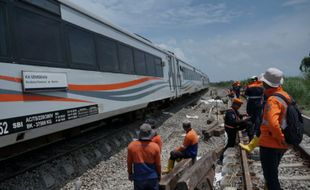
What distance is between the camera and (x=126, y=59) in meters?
10.6

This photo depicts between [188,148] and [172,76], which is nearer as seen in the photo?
[188,148]

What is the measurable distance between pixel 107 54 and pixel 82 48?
4.60 feet

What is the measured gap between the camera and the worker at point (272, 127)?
161 inches

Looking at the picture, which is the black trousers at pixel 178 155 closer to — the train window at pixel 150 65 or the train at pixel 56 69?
the train at pixel 56 69

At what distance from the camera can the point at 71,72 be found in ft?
22.7

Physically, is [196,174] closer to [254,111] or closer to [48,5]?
[48,5]

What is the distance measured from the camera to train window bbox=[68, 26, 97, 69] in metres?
7.20

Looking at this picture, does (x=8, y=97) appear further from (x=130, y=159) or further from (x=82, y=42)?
(x=82, y=42)

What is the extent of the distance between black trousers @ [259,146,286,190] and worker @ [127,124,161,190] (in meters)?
1.43

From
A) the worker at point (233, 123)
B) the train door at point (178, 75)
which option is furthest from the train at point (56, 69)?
the train door at point (178, 75)

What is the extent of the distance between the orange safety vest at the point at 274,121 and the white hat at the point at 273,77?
0.12 metres

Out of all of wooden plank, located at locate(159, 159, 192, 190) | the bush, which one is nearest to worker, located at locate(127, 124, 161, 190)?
wooden plank, located at locate(159, 159, 192, 190)

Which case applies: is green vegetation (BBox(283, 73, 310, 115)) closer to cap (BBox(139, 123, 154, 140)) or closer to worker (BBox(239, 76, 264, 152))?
worker (BBox(239, 76, 264, 152))

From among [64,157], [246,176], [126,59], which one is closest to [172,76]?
[126,59]
